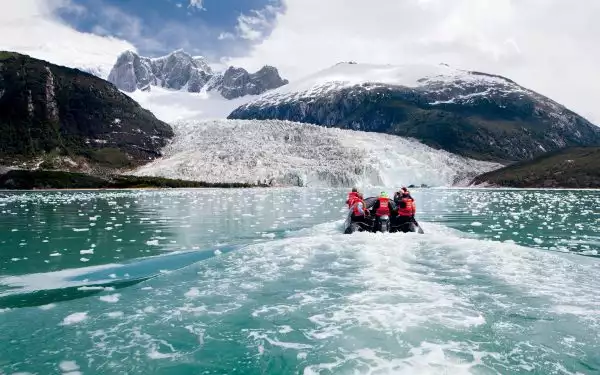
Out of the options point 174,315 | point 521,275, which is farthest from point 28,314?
point 521,275

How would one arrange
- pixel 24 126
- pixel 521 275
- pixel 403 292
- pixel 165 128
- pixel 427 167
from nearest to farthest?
pixel 403 292 → pixel 521 275 → pixel 427 167 → pixel 24 126 → pixel 165 128

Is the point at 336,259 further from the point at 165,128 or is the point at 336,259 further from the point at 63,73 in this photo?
the point at 63,73

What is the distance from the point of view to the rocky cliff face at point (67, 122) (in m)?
155

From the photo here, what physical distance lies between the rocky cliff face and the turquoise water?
148 meters

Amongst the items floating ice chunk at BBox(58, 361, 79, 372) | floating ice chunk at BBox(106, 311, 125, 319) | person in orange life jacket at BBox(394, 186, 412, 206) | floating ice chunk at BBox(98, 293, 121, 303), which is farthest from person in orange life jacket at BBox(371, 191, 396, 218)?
floating ice chunk at BBox(58, 361, 79, 372)

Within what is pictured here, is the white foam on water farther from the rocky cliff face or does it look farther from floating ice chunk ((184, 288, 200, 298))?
the rocky cliff face

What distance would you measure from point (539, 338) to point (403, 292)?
352cm

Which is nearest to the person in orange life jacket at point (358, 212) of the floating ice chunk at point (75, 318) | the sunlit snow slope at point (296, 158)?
the floating ice chunk at point (75, 318)

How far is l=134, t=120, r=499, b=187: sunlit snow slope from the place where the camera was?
130 meters

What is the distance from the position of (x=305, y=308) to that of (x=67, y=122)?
190 m

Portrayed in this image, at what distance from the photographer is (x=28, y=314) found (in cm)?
1023

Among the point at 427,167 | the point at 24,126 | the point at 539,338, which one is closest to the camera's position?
the point at 539,338

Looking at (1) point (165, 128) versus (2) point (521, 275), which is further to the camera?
(1) point (165, 128)

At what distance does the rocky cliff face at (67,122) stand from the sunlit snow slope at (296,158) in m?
16.4
